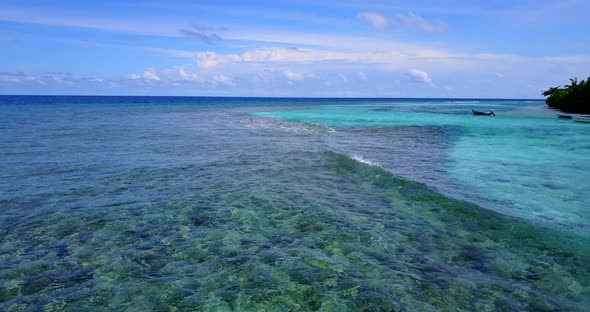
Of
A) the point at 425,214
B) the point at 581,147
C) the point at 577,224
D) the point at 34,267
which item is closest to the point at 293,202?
the point at 425,214

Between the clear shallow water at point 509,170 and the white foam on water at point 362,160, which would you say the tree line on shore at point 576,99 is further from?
the white foam on water at point 362,160

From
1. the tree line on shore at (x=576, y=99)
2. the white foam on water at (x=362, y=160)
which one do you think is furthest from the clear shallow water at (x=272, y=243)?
the tree line on shore at (x=576, y=99)

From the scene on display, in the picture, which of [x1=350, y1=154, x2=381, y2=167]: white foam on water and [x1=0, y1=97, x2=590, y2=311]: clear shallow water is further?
[x1=350, y1=154, x2=381, y2=167]: white foam on water

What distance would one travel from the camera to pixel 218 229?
10.8m

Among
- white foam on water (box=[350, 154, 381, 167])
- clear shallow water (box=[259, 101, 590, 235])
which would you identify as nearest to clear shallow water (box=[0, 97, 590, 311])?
clear shallow water (box=[259, 101, 590, 235])

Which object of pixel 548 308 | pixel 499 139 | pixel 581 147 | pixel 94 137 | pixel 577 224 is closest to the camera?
pixel 548 308

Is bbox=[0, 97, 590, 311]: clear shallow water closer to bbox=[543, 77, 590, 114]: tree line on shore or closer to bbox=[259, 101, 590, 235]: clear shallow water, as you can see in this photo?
bbox=[259, 101, 590, 235]: clear shallow water

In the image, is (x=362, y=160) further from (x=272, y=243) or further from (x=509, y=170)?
(x=272, y=243)

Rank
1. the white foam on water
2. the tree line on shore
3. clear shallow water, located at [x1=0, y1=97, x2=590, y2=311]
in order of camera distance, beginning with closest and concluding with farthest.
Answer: clear shallow water, located at [x1=0, y1=97, x2=590, y2=311] < the white foam on water < the tree line on shore

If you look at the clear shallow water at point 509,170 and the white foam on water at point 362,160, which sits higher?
the white foam on water at point 362,160

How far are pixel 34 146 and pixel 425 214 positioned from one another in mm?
24619

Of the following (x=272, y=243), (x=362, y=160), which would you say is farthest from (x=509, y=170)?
(x=272, y=243)

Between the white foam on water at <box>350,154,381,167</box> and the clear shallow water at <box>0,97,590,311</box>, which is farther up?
the white foam on water at <box>350,154,381,167</box>

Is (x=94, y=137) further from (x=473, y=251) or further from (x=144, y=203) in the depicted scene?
(x=473, y=251)
